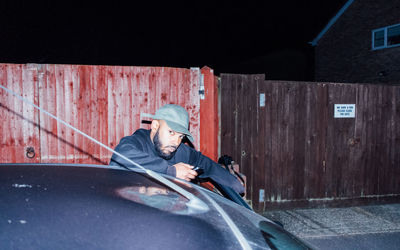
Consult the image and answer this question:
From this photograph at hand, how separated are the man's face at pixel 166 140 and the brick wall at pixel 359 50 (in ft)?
39.2

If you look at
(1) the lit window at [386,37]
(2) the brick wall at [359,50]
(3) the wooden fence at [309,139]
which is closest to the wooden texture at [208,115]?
(3) the wooden fence at [309,139]

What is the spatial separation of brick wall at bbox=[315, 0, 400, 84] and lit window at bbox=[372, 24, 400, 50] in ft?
0.57

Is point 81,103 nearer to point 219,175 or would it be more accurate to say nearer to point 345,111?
point 219,175

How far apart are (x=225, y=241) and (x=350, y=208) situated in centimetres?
502

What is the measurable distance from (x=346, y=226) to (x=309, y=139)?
1543 millimetres

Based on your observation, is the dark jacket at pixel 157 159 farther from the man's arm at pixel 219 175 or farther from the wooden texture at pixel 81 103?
the wooden texture at pixel 81 103

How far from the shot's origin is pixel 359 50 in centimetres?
1291

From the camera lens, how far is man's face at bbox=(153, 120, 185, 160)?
2568 mm

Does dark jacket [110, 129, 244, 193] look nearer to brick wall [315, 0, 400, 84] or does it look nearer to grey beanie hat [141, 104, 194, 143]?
grey beanie hat [141, 104, 194, 143]

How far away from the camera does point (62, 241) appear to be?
0.92 metres

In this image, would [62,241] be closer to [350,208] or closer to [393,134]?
[350,208]

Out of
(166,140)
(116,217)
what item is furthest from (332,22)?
(116,217)

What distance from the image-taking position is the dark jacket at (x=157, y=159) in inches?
90.7

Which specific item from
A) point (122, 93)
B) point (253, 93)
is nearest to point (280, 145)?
point (253, 93)
